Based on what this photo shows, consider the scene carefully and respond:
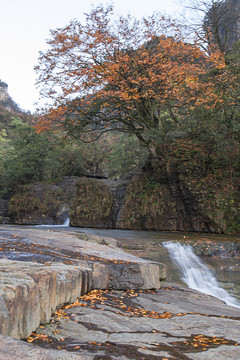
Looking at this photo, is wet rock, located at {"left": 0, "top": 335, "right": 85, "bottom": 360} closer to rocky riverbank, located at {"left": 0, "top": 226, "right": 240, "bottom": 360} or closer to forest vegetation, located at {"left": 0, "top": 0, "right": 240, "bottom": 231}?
rocky riverbank, located at {"left": 0, "top": 226, "right": 240, "bottom": 360}

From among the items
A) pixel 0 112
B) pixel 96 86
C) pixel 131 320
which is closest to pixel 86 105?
pixel 96 86

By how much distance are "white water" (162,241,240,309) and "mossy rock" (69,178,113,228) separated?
19.5 ft

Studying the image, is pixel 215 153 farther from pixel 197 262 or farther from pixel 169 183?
pixel 197 262

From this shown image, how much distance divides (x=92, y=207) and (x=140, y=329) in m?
11.6

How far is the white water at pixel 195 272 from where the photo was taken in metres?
7.00

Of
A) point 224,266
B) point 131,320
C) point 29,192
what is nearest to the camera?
point 131,320

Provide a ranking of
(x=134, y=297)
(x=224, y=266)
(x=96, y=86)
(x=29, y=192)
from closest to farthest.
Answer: (x=134, y=297), (x=224, y=266), (x=96, y=86), (x=29, y=192)

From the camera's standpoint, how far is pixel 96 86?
42.3 ft

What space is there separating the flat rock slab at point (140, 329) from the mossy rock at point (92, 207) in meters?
9.61

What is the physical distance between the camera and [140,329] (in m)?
3.16

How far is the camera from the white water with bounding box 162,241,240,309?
276 inches

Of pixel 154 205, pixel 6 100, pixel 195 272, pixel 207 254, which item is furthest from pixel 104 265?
pixel 6 100

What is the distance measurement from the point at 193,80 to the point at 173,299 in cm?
1147

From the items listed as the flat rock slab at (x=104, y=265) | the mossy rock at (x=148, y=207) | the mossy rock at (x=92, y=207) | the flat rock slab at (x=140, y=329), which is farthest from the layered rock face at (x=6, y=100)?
the flat rock slab at (x=140, y=329)
